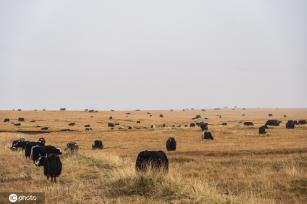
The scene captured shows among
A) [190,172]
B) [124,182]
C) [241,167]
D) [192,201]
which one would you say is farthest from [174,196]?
[241,167]

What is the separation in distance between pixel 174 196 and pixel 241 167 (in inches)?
439

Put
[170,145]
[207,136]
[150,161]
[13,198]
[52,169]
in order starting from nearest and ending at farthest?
[13,198] < [150,161] < [52,169] < [170,145] < [207,136]

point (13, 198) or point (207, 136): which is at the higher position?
point (13, 198)

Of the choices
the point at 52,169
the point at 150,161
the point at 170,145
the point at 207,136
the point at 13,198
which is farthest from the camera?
the point at 207,136

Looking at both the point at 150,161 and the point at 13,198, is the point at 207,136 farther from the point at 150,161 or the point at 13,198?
the point at 13,198

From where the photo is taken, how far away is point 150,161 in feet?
59.9

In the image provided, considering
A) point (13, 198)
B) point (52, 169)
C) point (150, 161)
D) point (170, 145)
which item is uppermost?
point (150, 161)

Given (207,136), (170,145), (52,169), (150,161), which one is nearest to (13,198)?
(52,169)

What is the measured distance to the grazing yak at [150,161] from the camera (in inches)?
700

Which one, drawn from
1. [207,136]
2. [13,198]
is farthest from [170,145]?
[13,198]

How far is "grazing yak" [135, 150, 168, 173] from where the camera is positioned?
17.8 metres

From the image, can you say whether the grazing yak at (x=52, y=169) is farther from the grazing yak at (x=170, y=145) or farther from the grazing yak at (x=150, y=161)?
the grazing yak at (x=170, y=145)

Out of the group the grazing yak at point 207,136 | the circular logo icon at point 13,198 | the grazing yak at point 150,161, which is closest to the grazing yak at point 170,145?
the grazing yak at point 207,136

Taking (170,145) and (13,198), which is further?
(170,145)
